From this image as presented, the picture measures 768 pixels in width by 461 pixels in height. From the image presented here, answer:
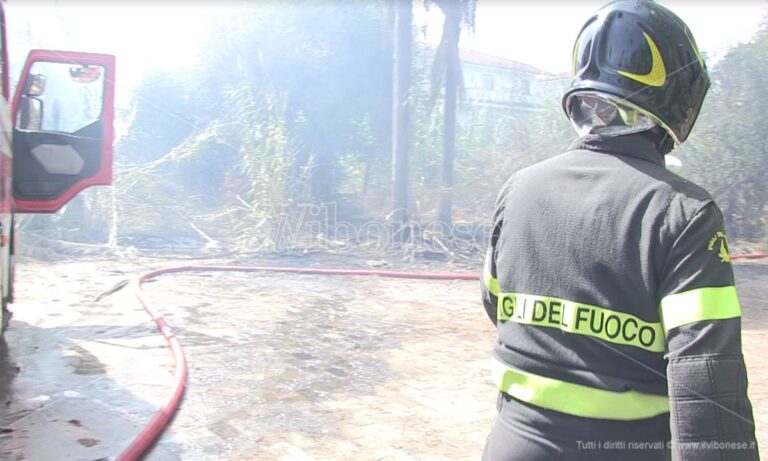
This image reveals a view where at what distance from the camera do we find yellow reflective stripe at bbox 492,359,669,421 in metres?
1.15

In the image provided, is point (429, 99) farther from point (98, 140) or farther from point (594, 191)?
point (594, 191)

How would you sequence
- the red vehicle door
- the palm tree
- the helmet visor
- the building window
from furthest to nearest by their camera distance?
the building window < the palm tree < the red vehicle door < the helmet visor

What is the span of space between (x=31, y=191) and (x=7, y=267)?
3.00 ft

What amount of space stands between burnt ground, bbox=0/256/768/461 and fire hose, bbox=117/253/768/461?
0.26 ft

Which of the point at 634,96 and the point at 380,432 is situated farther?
the point at 380,432

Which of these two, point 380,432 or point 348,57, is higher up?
point 348,57

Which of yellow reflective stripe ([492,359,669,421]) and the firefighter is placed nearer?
the firefighter

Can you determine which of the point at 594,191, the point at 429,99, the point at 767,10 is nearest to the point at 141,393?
the point at 594,191

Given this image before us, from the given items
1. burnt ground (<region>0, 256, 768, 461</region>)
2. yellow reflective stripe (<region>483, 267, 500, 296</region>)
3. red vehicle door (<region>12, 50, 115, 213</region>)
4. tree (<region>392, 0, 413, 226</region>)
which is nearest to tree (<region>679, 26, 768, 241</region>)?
burnt ground (<region>0, 256, 768, 461</region>)

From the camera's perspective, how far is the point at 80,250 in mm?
9953

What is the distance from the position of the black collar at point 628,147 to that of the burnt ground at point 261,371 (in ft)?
7.82

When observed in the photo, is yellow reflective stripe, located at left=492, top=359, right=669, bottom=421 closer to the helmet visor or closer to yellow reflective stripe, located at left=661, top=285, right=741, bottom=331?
yellow reflective stripe, located at left=661, top=285, right=741, bottom=331

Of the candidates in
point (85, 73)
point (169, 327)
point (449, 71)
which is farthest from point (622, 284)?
point (449, 71)

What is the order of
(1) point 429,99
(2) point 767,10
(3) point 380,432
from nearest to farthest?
(3) point 380,432 → (2) point 767,10 → (1) point 429,99
